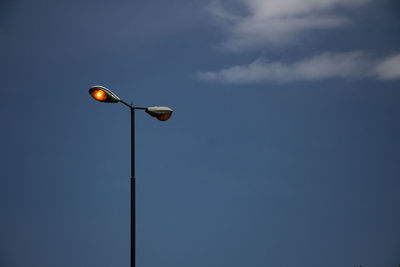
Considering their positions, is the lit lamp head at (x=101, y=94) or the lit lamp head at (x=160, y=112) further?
the lit lamp head at (x=160, y=112)

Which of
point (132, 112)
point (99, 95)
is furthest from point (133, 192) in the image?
point (99, 95)

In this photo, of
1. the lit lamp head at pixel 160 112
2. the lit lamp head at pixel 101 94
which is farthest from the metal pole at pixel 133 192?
the lit lamp head at pixel 101 94

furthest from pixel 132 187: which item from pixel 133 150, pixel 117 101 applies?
pixel 117 101

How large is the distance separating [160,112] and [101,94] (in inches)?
73.0

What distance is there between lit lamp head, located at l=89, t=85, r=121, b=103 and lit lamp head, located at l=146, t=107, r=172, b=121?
1.28 meters

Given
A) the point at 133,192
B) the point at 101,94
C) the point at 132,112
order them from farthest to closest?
the point at 132,112, the point at 133,192, the point at 101,94

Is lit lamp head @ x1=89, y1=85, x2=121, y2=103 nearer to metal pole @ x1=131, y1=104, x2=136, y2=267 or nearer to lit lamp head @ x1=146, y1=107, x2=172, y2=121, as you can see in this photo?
metal pole @ x1=131, y1=104, x2=136, y2=267

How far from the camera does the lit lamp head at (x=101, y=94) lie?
9.90m

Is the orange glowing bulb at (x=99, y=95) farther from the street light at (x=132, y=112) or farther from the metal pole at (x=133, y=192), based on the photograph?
the metal pole at (x=133, y=192)

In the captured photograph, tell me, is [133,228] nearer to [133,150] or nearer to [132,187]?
[132,187]

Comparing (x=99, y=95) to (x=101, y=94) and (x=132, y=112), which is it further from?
(x=132, y=112)

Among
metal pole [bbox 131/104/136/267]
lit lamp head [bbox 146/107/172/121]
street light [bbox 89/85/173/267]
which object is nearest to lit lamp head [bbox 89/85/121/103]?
street light [bbox 89/85/173/267]

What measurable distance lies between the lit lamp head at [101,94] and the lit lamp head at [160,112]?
1.28 m

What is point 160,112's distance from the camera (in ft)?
36.1
